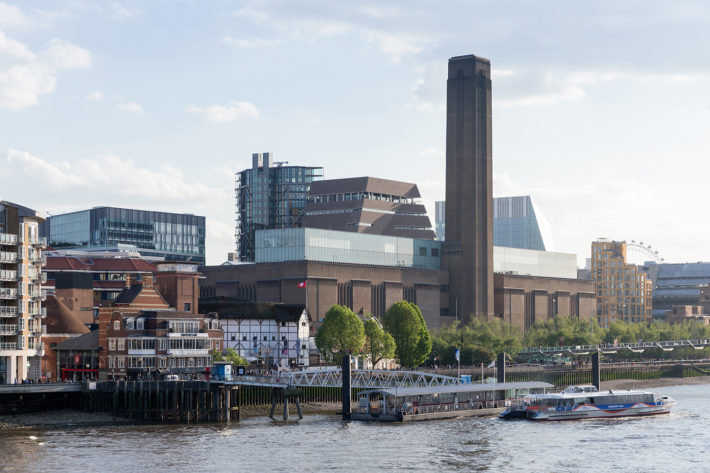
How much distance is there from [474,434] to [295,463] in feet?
101

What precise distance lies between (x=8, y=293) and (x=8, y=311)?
7.42 ft

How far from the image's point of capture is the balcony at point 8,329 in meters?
155

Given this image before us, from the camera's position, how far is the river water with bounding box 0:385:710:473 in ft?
348

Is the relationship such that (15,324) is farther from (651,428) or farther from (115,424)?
(651,428)

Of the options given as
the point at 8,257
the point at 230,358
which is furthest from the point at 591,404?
the point at 8,257

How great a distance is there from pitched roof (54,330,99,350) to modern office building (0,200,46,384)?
13.9 meters

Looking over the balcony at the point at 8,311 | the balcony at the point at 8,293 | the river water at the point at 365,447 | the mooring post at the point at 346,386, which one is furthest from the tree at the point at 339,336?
the balcony at the point at 8,293

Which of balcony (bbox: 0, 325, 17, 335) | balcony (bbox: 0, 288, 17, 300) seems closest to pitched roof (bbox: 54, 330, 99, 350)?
balcony (bbox: 0, 325, 17, 335)

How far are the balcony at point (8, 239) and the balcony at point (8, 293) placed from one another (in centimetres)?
574

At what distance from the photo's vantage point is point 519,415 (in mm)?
151625

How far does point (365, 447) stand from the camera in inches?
4616

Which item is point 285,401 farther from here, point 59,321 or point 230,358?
point 59,321

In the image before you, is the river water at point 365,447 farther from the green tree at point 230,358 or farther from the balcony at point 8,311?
the green tree at point 230,358

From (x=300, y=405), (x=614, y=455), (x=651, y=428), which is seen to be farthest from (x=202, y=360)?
(x=614, y=455)
